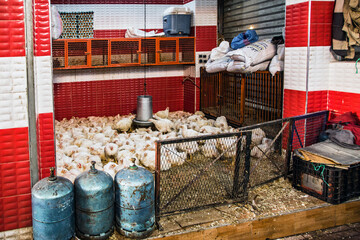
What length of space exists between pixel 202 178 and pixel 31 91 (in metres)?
3.40

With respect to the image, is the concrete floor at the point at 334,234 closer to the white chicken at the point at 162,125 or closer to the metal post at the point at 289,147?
the metal post at the point at 289,147

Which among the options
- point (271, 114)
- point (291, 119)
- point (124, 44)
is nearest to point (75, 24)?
point (124, 44)

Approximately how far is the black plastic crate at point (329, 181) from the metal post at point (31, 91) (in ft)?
12.8

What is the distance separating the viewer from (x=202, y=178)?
6707 mm

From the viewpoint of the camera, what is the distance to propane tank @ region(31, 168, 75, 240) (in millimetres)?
4254

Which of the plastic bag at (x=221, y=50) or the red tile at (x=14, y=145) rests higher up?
the plastic bag at (x=221, y=50)

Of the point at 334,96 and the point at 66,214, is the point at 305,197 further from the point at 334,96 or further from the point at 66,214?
the point at 66,214

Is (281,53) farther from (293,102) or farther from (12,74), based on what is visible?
(12,74)

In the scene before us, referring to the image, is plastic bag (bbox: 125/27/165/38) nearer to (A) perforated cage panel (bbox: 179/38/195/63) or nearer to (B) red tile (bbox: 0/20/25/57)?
(A) perforated cage panel (bbox: 179/38/195/63)

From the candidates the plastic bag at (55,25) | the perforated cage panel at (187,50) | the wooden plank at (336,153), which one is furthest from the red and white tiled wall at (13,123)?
the perforated cage panel at (187,50)

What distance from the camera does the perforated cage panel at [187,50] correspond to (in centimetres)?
1153

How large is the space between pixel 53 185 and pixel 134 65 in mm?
7089

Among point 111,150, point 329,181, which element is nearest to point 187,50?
point 111,150

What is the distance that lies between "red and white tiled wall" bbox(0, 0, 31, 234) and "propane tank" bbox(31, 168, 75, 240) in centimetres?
39
